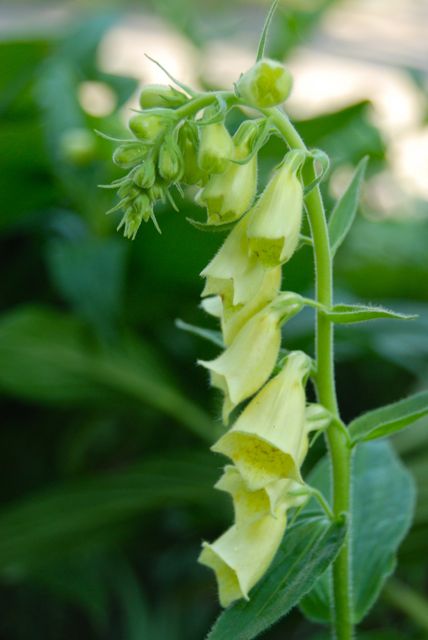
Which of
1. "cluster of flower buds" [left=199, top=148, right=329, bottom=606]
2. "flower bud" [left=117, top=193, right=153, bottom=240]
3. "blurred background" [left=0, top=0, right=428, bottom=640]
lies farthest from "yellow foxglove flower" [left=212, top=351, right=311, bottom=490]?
"blurred background" [left=0, top=0, right=428, bottom=640]

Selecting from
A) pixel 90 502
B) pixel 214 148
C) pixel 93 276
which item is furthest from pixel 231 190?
pixel 90 502

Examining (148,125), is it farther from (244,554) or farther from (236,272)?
(244,554)

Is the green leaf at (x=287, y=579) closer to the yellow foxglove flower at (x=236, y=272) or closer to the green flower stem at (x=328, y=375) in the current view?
the green flower stem at (x=328, y=375)

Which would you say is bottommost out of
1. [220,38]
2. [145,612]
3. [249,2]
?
[145,612]

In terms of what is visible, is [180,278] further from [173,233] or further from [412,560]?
[412,560]

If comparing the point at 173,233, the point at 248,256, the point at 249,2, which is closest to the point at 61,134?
the point at 173,233

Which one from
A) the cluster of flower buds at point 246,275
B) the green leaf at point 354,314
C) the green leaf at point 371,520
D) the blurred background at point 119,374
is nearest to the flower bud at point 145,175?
the cluster of flower buds at point 246,275

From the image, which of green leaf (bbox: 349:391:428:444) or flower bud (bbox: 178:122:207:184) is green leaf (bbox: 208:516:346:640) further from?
flower bud (bbox: 178:122:207:184)
